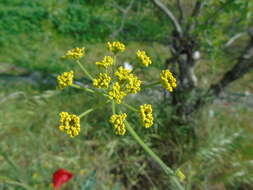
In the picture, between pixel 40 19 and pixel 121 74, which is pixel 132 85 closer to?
pixel 121 74

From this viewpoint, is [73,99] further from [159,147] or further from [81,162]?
[159,147]

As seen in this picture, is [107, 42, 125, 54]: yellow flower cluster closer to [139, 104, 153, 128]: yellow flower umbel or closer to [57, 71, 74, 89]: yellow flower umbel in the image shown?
[57, 71, 74, 89]: yellow flower umbel

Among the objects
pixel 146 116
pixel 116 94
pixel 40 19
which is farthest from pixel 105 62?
pixel 40 19

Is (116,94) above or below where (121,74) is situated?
below

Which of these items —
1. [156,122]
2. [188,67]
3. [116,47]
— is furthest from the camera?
[188,67]

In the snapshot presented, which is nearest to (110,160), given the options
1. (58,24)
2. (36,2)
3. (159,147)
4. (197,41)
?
(159,147)
